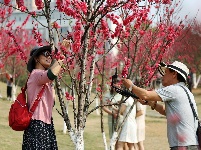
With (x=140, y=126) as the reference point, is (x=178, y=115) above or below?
above

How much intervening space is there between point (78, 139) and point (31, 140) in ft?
1.62

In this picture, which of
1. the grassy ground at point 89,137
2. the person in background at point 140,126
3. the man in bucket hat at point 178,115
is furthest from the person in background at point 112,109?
the grassy ground at point 89,137

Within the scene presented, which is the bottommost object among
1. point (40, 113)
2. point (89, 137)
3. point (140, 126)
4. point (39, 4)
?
point (89, 137)

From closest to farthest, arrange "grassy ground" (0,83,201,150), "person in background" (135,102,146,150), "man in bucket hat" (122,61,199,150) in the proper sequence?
"man in bucket hat" (122,61,199,150), "person in background" (135,102,146,150), "grassy ground" (0,83,201,150)

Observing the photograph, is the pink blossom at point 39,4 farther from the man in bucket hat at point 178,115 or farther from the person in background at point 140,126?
the person in background at point 140,126

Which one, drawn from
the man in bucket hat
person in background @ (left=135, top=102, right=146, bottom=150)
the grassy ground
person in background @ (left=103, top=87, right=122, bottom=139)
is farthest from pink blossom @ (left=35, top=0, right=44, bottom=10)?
the grassy ground

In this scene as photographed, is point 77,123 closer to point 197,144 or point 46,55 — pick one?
point 46,55

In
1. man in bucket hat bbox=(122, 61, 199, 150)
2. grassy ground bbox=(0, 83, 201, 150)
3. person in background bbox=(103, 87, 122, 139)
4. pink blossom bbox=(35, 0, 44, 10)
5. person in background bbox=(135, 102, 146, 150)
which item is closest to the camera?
man in bucket hat bbox=(122, 61, 199, 150)

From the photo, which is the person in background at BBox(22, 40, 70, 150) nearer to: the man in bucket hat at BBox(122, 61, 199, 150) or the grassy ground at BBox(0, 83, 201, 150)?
the man in bucket hat at BBox(122, 61, 199, 150)

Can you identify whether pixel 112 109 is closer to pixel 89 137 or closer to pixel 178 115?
pixel 178 115

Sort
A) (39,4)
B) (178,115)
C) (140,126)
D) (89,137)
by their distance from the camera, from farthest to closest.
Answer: (89,137)
(140,126)
(39,4)
(178,115)

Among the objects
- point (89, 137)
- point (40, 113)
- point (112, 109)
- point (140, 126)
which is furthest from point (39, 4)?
point (89, 137)

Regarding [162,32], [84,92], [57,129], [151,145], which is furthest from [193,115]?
[57,129]

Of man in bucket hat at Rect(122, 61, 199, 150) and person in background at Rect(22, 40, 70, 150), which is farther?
person in background at Rect(22, 40, 70, 150)
